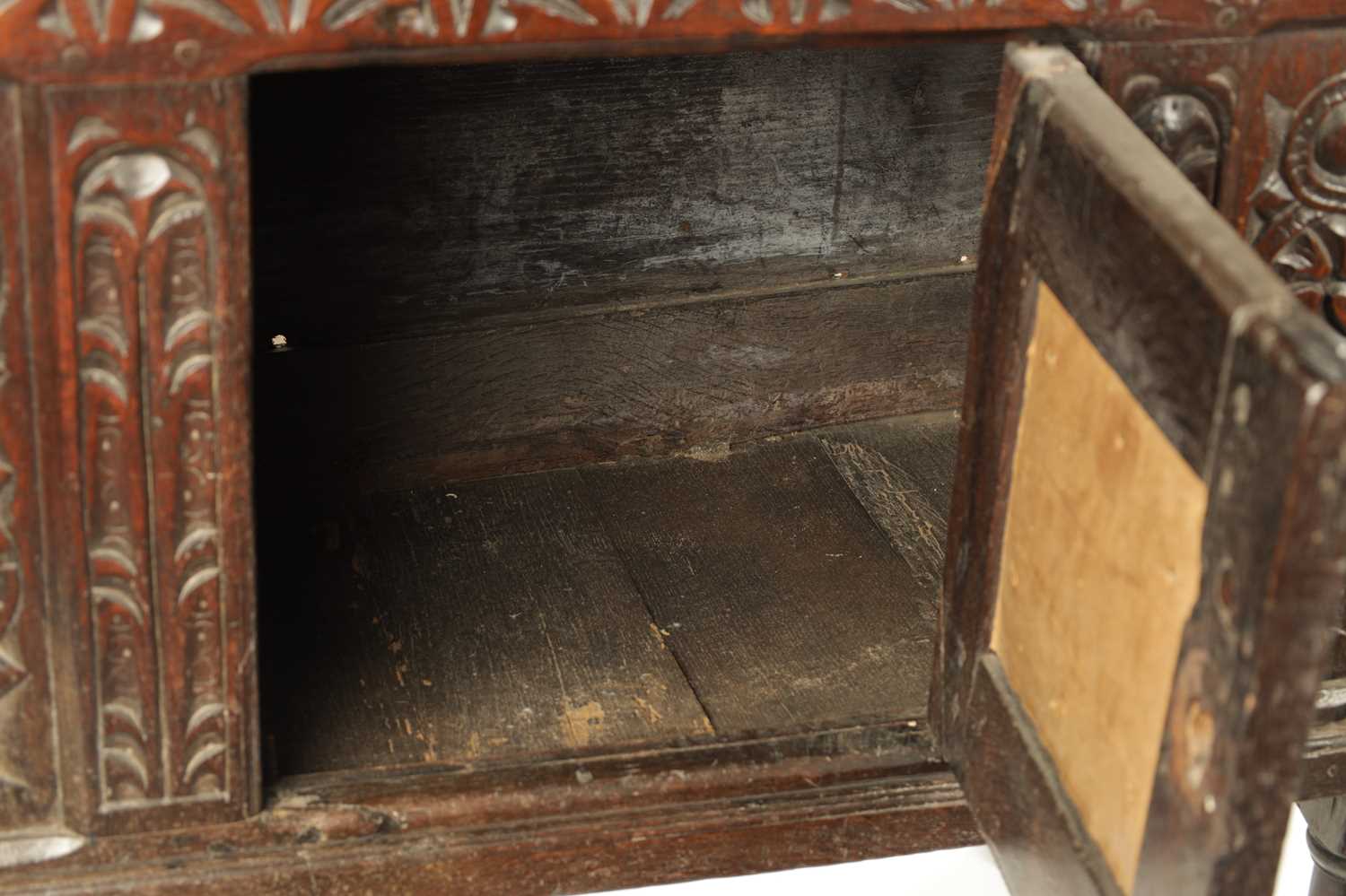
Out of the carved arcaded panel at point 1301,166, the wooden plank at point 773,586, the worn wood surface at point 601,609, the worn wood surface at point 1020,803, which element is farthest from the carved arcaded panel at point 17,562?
the carved arcaded panel at point 1301,166

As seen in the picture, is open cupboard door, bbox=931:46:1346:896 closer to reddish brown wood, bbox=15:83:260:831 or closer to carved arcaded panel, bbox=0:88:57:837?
reddish brown wood, bbox=15:83:260:831

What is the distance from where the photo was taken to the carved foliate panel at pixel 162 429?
1059 millimetres

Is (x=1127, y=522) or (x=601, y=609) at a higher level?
(x=1127, y=522)

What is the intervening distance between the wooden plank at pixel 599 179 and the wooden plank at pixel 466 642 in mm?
216

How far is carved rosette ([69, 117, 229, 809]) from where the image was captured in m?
1.07

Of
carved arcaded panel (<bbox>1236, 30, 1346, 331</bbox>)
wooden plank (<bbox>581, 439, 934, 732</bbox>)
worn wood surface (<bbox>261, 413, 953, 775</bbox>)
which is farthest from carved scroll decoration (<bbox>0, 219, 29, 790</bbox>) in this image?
carved arcaded panel (<bbox>1236, 30, 1346, 331</bbox>)

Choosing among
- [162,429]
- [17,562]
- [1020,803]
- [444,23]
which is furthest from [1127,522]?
[17,562]

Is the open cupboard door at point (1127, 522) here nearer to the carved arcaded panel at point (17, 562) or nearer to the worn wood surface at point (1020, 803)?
the worn wood surface at point (1020, 803)

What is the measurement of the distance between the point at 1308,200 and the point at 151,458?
0.82m

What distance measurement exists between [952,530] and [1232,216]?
0.99 ft

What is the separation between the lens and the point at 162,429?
1.13 metres

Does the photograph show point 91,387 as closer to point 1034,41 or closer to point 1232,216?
point 1034,41

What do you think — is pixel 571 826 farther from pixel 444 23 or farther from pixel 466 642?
pixel 444 23

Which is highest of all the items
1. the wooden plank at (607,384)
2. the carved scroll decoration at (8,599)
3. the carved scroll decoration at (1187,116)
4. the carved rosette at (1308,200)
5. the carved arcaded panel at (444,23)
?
the carved arcaded panel at (444,23)
